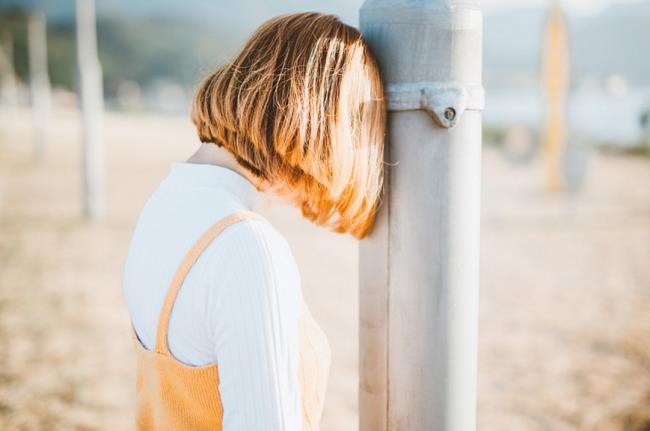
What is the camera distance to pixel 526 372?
153 inches

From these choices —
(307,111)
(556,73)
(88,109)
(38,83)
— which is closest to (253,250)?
(307,111)

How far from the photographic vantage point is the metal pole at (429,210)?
1.11 meters

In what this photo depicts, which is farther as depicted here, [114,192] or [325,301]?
[114,192]

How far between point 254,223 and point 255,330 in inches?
7.1

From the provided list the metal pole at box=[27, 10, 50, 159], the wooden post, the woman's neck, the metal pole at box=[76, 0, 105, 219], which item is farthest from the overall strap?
the metal pole at box=[27, 10, 50, 159]

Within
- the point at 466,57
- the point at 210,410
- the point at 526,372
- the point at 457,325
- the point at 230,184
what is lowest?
the point at 526,372

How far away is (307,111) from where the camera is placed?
1052 mm

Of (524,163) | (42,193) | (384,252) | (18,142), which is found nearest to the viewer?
(384,252)

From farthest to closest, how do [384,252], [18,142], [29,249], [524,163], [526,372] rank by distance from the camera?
[18,142]
[524,163]
[29,249]
[526,372]
[384,252]

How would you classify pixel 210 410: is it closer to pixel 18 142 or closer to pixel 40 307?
pixel 40 307

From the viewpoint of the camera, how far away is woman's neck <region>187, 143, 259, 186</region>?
113 centimetres

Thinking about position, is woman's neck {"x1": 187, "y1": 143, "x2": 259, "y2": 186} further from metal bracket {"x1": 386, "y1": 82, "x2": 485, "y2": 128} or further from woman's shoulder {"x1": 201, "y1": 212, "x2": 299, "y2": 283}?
metal bracket {"x1": 386, "y1": 82, "x2": 485, "y2": 128}

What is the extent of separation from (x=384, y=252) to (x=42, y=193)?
1109 cm

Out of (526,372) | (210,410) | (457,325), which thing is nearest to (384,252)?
(457,325)
